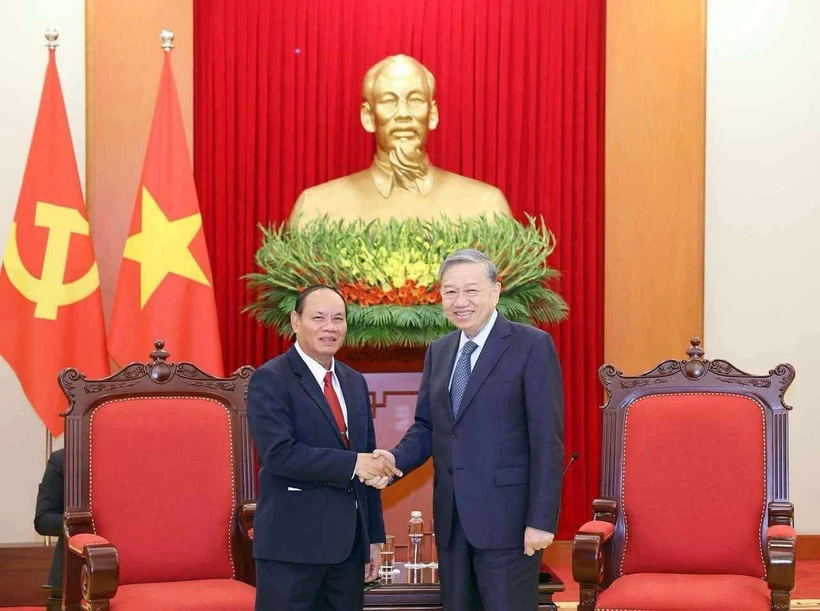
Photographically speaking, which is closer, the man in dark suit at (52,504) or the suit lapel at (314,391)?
the suit lapel at (314,391)

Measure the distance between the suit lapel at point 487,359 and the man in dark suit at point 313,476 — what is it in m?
0.29

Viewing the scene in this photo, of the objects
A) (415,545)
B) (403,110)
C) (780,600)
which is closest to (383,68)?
(403,110)

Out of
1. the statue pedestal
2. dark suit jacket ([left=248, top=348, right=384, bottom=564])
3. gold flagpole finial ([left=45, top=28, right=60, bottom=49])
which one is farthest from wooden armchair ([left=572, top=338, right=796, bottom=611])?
gold flagpole finial ([left=45, top=28, right=60, bottom=49])

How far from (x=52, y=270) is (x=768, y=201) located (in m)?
3.43

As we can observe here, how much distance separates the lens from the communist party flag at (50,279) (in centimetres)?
511

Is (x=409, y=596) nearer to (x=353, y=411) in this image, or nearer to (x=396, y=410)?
(x=353, y=411)

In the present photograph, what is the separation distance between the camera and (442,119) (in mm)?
6266

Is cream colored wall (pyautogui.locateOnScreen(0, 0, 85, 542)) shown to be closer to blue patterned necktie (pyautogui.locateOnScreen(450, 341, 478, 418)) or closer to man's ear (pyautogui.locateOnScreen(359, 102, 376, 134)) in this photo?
man's ear (pyautogui.locateOnScreen(359, 102, 376, 134))

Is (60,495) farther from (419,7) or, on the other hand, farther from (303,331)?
(419,7)

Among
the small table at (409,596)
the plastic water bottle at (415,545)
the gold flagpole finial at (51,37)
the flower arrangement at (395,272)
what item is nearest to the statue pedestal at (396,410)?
the flower arrangement at (395,272)

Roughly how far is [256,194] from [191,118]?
50 centimetres

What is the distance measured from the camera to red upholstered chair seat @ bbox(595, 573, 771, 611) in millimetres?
3545

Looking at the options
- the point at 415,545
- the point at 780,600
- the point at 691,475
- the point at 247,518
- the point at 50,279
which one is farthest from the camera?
the point at 50,279

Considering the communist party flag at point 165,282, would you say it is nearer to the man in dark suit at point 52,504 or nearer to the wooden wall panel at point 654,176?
the man in dark suit at point 52,504
